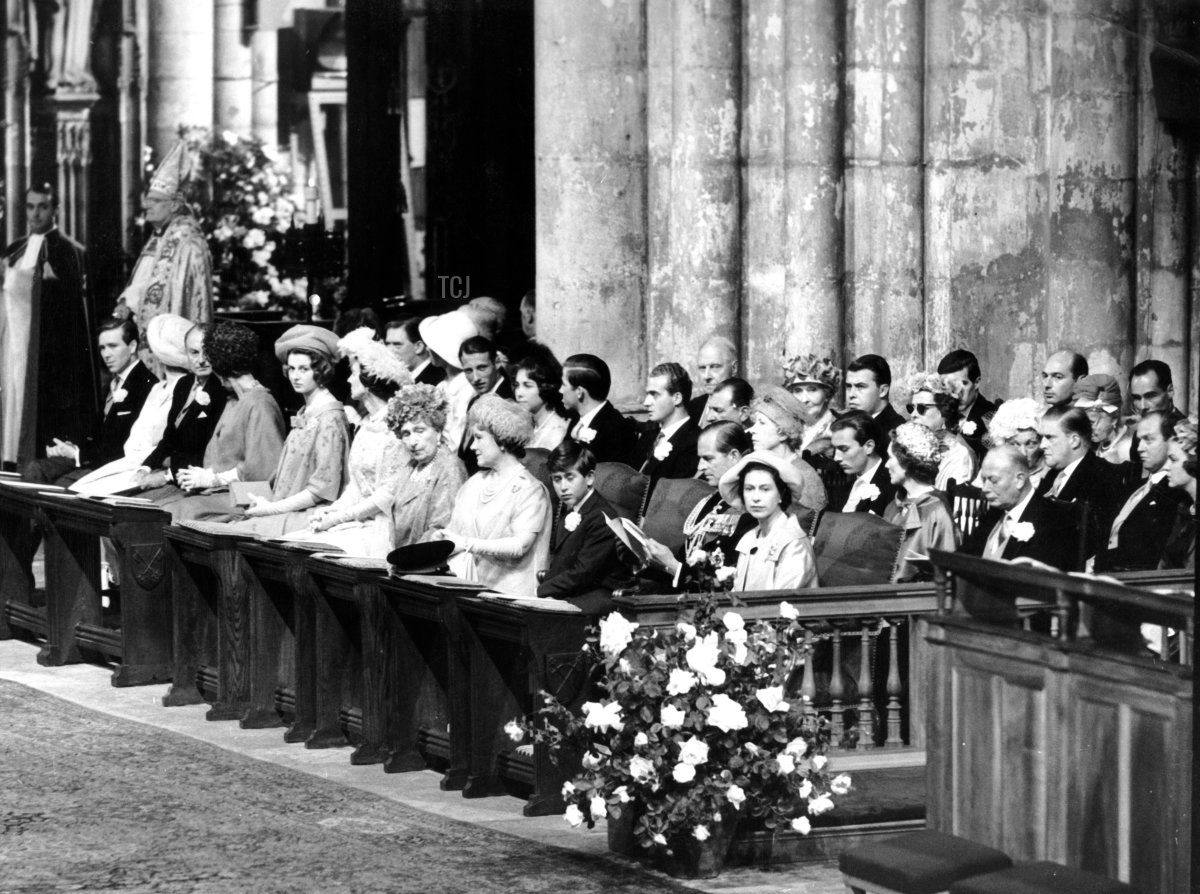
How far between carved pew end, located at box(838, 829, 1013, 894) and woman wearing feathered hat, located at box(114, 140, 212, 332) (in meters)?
11.2

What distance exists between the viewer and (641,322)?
14.8 metres

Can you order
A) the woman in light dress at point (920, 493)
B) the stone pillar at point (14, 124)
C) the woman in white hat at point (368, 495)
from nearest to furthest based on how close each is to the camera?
the woman in light dress at point (920, 493) < the woman in white hat at point (368, 495) < the stone pillar at point (14, 124)

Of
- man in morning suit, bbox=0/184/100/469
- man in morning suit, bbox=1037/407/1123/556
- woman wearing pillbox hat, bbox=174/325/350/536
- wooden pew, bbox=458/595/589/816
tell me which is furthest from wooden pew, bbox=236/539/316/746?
man in morning suit, bbox=0/184/100/469

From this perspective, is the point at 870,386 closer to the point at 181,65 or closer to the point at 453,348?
the point at 453,348

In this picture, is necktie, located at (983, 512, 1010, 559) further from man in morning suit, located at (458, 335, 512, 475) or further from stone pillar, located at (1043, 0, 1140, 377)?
stone pillar, located at (1043, 0, 1140, 377)

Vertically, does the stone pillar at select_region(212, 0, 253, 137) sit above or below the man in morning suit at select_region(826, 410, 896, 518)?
above

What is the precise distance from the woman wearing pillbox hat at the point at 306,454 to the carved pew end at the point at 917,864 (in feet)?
17.2

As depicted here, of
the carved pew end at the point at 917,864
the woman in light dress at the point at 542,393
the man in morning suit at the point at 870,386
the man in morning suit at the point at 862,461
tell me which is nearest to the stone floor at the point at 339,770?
the carved pew end at the point at 917,864

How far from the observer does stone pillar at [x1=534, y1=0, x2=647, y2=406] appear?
1465 centimetres

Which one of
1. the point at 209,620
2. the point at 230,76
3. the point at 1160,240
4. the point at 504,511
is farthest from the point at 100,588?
the point at 230,76

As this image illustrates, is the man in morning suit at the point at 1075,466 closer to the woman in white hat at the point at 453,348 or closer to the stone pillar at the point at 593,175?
the woman in white hat at the point at 453,348

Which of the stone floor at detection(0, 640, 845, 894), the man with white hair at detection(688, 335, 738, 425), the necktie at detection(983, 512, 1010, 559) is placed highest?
the man with white hair at detection(688, 335, 738, 425)

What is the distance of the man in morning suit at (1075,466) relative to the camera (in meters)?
10.0

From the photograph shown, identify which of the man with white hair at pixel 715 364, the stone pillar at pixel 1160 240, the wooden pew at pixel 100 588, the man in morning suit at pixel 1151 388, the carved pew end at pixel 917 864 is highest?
the stone pillar at pixel 1160 240
